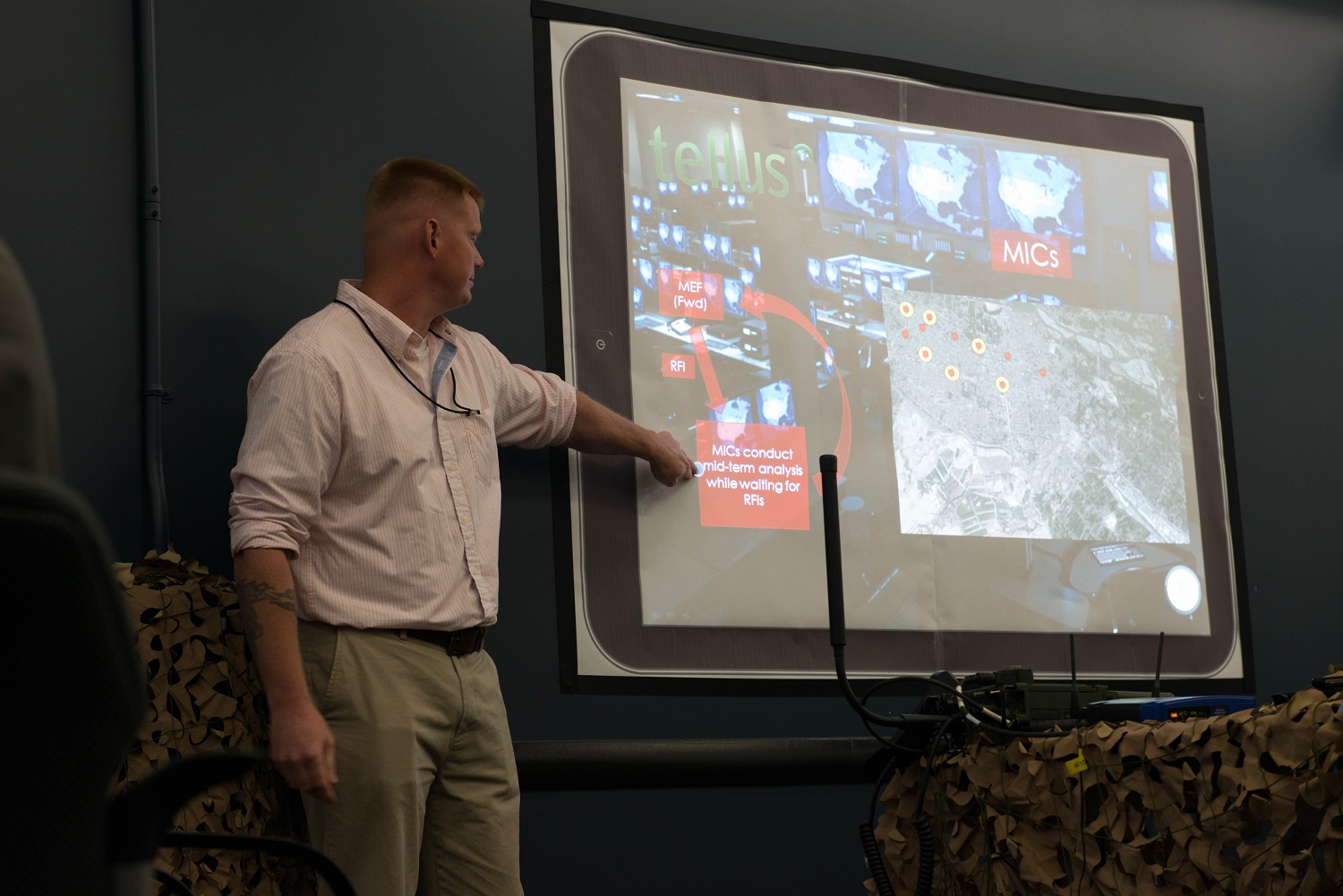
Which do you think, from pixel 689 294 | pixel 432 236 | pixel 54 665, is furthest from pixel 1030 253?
pixel 54 665

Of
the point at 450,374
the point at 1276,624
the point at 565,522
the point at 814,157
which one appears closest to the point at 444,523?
the point at 450,374

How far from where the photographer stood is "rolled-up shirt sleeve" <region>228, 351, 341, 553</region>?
194 cm

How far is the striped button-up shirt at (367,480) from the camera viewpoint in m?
1.98

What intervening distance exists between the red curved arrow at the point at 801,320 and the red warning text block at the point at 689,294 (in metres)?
0.07

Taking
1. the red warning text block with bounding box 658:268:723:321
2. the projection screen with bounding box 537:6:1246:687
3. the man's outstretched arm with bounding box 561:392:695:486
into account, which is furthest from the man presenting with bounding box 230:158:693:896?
the red warning text block with bounding box 658:268:723:321

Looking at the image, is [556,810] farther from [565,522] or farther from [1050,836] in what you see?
[1050,836]

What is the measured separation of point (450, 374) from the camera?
229 cm

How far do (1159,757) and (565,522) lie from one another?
4.17 feet

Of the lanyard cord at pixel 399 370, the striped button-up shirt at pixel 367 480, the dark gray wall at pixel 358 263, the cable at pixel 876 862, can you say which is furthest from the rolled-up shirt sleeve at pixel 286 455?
the cable at pixel 876 862

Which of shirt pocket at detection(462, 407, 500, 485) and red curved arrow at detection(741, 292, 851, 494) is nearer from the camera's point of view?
shirt pocket at detection(462, 407, 500, 485)

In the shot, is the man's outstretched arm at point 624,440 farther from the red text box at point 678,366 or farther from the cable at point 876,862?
the cable at point 876,862

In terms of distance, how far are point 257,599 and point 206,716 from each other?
0.86 feet

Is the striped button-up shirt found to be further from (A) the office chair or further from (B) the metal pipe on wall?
(A) the office chair

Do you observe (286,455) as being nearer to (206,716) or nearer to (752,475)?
(206,716)
